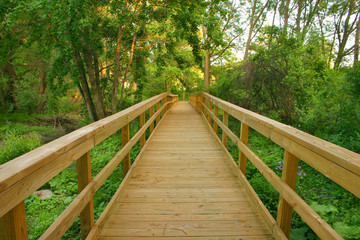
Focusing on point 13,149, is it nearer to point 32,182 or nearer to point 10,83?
point 32,182

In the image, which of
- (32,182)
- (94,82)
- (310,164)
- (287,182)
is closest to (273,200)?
(287,182)

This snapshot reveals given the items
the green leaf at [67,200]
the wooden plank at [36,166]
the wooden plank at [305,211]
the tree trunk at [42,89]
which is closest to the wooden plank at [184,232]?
the wooden plank at [305,211]

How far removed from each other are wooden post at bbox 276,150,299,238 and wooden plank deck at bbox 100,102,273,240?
25 cm

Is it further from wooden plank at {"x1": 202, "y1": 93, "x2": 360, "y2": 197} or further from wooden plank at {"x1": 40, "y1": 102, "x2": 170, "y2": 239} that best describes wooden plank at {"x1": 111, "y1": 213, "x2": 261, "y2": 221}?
wooden plank at {"x1": 202, "y1": 93, "x2": 360, "y2": 197}

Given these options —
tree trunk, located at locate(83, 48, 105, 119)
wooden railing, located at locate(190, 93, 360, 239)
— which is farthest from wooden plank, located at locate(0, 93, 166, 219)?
tree trunk, located at locate(83, 48, 105, 119)

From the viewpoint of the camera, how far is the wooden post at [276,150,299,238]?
1.85 m

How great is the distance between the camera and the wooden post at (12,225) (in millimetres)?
1049

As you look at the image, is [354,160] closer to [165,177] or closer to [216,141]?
[165,177]

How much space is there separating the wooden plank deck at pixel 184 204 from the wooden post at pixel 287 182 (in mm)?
246

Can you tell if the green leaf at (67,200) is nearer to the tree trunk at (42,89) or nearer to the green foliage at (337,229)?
the green foliage at (337,229)

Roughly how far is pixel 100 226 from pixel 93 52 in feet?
26.7

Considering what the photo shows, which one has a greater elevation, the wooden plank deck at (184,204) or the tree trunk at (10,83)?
the tree trunk at (10,83)

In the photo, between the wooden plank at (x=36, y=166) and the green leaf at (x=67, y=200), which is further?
the green leaf at (x=67, y=200)

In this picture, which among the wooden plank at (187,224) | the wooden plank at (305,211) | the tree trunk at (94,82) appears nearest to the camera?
the wooden plank at (305,211)
